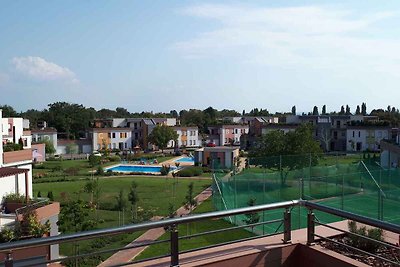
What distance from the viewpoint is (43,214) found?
11.1 m

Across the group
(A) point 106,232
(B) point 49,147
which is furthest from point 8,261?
(B) point 49,147

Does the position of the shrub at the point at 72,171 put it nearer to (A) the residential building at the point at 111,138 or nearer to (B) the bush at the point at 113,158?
(B) the bush at the point at 113,158

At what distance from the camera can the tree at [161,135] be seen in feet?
153

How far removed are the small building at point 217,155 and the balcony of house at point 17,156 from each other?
18.3 metres

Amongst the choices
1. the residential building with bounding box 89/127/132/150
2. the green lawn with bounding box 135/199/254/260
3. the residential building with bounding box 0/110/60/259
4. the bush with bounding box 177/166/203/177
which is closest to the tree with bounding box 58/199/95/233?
the residential building with bounding box 0/110/60/259

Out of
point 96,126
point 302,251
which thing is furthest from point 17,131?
point 96,126

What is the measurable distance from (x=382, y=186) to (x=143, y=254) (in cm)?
636

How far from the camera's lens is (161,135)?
1841 inches

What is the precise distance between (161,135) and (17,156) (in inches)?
1252

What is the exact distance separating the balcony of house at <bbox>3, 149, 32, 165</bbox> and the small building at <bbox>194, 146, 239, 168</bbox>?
1832cm

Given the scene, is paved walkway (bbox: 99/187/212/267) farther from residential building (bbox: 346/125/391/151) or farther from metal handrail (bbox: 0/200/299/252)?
residential building (bbox: 346/125/391/151)

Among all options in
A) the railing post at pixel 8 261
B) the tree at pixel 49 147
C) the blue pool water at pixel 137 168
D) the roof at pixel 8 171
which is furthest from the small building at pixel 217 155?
the railing post at pixel 8 261

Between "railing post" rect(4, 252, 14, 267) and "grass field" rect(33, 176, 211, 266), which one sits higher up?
"railing post" rect(4, 252, 14, 267)

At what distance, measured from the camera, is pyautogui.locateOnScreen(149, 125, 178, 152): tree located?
4675 centimetres
